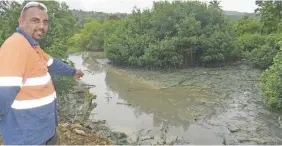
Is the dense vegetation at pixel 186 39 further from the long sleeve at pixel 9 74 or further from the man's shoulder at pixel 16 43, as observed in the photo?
the long sleeve at pixel 9 74

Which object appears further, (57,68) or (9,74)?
(57,68)

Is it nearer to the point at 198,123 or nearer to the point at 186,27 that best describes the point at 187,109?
the point at 198,123

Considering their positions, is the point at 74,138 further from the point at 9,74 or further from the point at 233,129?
the point at 9,74

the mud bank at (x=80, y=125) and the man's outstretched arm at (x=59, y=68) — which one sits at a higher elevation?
the man's outstretched arm at (x=59, y=68)

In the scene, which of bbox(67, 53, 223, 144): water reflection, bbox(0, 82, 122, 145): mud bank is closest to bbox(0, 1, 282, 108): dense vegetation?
bbox(67, 53, 223, 144): water reflection

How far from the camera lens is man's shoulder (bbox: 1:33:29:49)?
2646mm

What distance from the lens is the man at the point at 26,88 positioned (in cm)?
256

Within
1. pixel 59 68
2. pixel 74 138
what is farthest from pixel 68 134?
pixel 59 68

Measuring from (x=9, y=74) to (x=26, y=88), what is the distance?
0.23 m

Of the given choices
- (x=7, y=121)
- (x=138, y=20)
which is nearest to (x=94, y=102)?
(x=7, y=121)

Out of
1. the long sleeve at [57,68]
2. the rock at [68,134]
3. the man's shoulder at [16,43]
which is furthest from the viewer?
the rock at [68,134]

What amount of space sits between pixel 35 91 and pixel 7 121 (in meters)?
0.32

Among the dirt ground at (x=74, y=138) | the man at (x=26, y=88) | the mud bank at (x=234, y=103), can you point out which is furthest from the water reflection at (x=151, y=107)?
the man at (x=26, y=88)

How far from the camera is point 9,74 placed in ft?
8.36
